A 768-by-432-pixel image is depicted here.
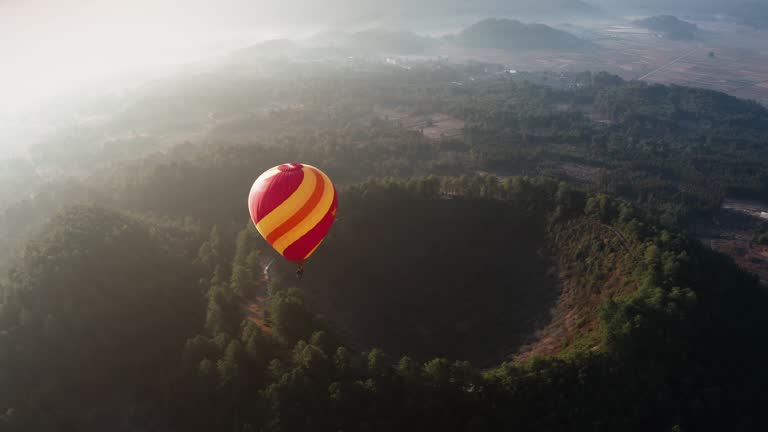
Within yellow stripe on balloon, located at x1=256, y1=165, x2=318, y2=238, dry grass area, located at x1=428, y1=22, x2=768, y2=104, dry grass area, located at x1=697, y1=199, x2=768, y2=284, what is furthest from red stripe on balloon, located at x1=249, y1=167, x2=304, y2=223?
dry grass area, located at x1=428, y1=22, x2=768, y2=104

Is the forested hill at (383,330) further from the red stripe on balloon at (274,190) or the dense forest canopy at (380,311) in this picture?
the red stripe on balloon at (274,190)

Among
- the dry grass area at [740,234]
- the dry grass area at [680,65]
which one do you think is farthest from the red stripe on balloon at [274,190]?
the dry grass area at [680,65]

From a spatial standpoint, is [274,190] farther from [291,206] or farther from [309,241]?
[309,241]

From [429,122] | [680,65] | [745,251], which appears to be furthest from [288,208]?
[680,65]

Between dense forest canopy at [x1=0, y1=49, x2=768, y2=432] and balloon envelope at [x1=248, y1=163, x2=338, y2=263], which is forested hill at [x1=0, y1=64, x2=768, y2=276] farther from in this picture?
balloon envelope at [x1=248, y1=163, x2=338, y2=263]

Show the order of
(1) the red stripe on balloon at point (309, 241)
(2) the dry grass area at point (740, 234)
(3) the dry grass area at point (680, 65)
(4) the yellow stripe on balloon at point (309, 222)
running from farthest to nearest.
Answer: (3) the dry grass area at point (680, 65)
(2) the dry grass area at point (740, 234)
(1) the red stripe on balloon at point (309, 241)
(4) the yellow stripe on balloon at point (309, 222)

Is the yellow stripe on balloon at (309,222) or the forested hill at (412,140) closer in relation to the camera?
the yellow stripe on balloon at (309,222)

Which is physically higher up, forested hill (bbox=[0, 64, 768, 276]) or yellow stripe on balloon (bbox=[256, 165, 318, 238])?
yellow stripe on balloon (bbox=[256, 165, 318, 238])

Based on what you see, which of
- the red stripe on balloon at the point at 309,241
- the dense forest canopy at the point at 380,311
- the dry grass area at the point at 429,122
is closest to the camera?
the red stripe on balloon at the point at 309,241
